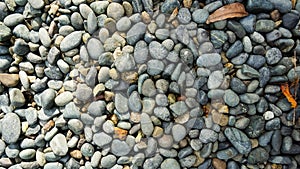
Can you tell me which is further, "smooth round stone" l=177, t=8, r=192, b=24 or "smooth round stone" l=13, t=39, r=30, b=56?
"smooth round stone" l=13, t=39, r=30, b=56

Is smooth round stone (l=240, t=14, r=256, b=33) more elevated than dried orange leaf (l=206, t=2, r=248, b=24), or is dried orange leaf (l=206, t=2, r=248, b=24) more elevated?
dried orange leaf (l=206, t=2, r=248, b=24)

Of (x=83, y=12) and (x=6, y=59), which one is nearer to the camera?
(x=83, y=12)

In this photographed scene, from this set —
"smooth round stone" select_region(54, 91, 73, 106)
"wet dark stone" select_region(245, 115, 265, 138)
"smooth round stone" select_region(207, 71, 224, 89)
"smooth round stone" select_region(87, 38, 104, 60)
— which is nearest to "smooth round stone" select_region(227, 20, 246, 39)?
"smooth round stone" select_region(207, 71, 224, 89)

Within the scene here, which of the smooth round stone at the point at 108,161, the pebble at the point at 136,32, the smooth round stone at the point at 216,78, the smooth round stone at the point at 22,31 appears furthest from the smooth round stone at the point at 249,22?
the smooth round stone at the point at 22,31

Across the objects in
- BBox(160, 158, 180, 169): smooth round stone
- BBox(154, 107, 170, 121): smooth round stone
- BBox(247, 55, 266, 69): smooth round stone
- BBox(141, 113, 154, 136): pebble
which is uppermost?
BBox(247, 55, 266, 69): smooth round stone

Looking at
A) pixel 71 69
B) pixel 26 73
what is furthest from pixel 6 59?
pixel 71 69

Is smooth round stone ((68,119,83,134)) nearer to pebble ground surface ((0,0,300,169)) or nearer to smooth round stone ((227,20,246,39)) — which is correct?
pebble ground surface ((0,0,300,169))

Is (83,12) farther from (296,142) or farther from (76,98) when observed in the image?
(296,142)

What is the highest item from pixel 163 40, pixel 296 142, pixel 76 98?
pixel 163 40

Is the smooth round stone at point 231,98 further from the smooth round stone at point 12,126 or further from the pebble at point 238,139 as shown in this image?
the smooth round stone at point 12,126
